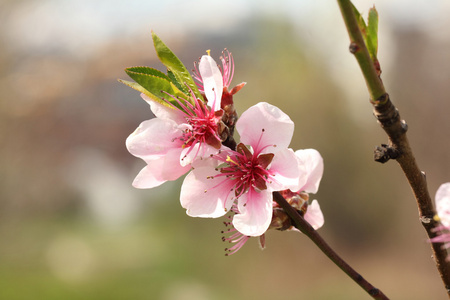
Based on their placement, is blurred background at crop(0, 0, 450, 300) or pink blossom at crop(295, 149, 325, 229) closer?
pink blossom at crop(295, 149, 325, 229)

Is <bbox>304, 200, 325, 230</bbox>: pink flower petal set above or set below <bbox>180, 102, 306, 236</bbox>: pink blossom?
below

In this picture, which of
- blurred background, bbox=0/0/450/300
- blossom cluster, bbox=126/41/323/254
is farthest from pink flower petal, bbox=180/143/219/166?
blurred background, bbox=0/0/450/300

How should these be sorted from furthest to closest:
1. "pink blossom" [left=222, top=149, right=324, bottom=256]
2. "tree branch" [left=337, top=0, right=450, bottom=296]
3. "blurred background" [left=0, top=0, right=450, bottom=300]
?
"blurred background" [left=0, top=0, right=450, bottom=300] → "pink blossom" [left=222, top=149, right=324, bottom=256] → "tree branch" [left=337, top=0, right=450, bottom=296]

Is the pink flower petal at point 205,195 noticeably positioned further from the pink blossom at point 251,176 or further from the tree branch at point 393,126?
the tree branch at point 393,126

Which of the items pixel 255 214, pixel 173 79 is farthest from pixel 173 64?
pixel 255 214

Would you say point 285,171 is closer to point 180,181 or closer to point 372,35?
point 372,35

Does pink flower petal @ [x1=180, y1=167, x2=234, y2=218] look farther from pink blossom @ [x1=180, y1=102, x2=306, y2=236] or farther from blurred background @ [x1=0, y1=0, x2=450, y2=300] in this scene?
blurred background @ [x1=0, y1=0, x2=450, y2=300]

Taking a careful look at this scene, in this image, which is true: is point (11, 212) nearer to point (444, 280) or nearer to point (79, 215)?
point (79, 215)

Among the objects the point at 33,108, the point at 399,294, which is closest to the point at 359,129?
the point at 399,294
